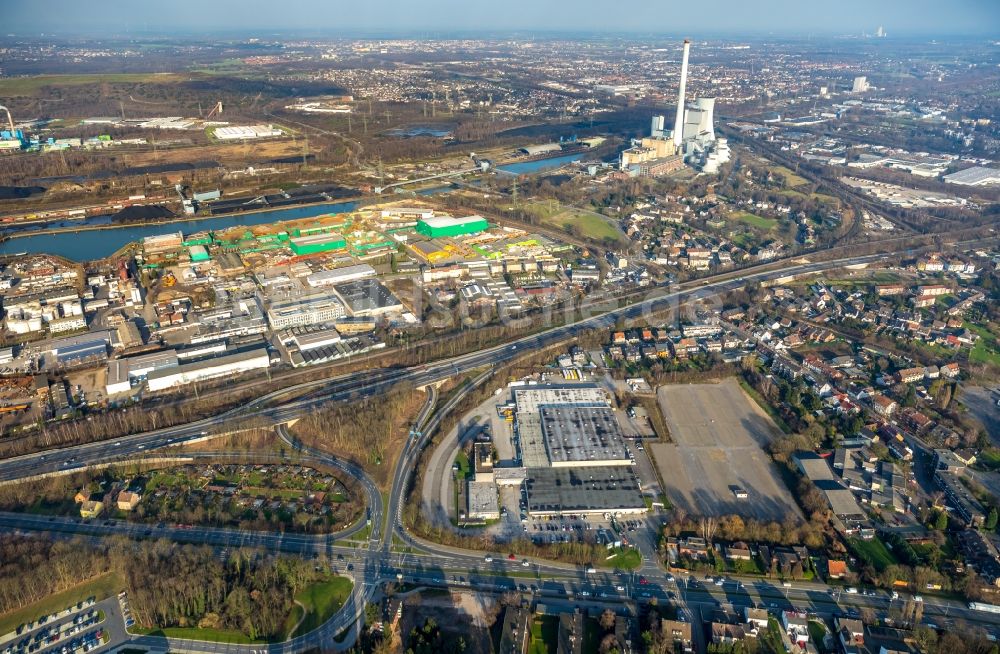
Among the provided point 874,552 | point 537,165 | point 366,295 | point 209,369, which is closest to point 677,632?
point 874,552

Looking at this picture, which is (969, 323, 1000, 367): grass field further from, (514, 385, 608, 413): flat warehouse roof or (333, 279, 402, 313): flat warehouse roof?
(333, 279, 402, 313): flat warehouse roof

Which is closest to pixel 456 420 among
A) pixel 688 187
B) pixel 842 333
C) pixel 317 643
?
pixel 317 643

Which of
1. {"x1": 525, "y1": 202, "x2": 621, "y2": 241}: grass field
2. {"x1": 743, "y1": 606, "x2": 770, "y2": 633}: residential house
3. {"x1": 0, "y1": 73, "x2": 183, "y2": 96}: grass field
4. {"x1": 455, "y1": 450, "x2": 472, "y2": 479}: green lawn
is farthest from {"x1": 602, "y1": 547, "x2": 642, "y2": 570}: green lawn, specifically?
{"x1": 0, "y1": 73, "x2": 183, "y2": 96}: grass field

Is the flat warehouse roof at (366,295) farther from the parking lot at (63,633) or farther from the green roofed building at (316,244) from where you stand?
the parking lot at (63,633)

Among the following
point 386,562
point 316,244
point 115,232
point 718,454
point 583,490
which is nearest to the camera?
point 386,562

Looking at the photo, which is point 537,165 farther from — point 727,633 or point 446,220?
point 727,633

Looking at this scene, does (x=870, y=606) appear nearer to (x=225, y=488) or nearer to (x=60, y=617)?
(x=225, y=488)
